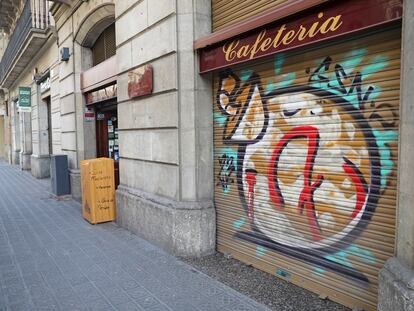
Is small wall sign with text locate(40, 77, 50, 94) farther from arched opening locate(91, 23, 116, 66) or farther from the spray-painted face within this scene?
the spray-painted face

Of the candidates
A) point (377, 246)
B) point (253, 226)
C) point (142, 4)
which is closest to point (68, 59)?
point (142, 4)

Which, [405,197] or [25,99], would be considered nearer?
[405,197]

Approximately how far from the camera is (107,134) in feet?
32.2

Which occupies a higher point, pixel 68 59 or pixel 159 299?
pixel 68 59

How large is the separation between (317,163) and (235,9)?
2374mm

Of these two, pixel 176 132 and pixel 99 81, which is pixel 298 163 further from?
pixel 99 81

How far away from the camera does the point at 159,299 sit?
12.5 feet

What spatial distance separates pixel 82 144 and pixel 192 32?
5.71 metres

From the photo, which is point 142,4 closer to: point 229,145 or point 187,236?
point 229,145

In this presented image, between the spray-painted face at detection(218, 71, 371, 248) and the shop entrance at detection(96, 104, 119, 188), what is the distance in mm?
5490

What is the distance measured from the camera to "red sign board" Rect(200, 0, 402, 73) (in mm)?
2980

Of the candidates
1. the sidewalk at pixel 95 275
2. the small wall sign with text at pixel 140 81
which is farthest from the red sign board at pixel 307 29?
the sidewalk at pixel 95 275

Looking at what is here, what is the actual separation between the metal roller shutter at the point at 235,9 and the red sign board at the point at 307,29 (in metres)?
0.32

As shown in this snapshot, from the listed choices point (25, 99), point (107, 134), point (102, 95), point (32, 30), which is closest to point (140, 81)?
point (102, 95)
